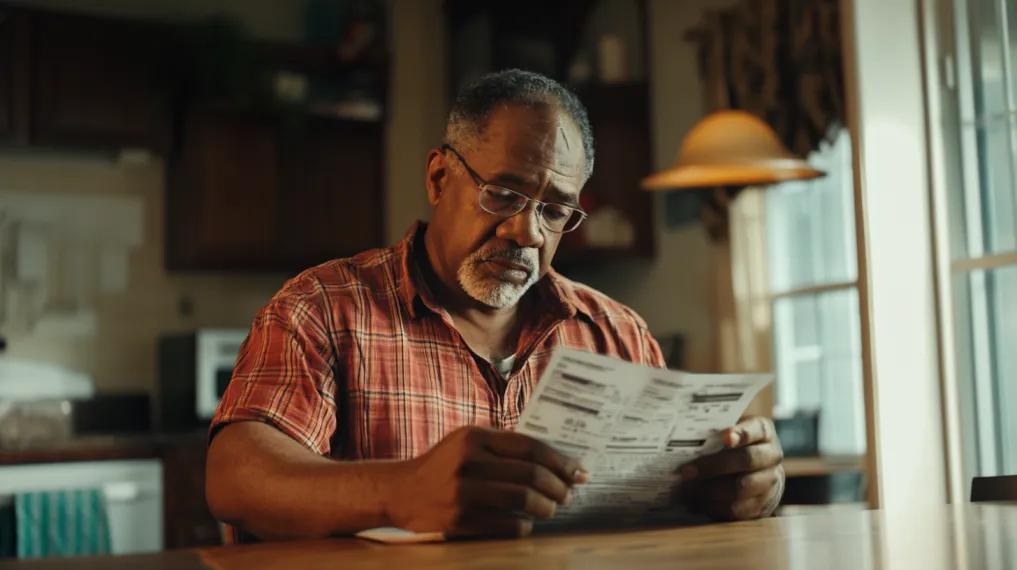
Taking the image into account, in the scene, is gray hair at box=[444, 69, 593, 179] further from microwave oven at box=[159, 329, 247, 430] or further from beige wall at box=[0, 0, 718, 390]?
microwave oven at box=[159, 329, 247, 430]

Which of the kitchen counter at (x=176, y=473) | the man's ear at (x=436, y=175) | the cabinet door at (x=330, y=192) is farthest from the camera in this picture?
the cabinet door at (x=330, y=192)

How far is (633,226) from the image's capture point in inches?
183

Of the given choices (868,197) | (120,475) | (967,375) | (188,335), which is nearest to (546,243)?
(868,197)

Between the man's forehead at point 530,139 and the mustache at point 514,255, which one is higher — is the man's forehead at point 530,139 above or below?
above

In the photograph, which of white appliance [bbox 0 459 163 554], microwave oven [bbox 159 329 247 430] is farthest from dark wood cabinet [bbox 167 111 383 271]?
white appliance [bbox 0 459 163 554]

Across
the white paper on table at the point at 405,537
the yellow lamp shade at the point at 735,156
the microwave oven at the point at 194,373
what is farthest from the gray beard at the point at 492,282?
the microwave oven at the point at 194,373

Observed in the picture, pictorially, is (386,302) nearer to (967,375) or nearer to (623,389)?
(623,389)

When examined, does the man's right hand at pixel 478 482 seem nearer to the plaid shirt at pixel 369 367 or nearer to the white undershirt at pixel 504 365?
the plaid shirt at pixel 369 367

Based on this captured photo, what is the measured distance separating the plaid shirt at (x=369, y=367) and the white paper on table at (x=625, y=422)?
0.38m

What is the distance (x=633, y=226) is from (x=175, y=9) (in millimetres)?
2189

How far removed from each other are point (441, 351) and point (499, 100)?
41 cm

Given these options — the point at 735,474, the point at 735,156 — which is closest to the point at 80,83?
the point at 735,156

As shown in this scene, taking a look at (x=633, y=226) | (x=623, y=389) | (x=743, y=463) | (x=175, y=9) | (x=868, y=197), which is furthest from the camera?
(x=175, y=9)

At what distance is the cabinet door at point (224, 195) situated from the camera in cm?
488
